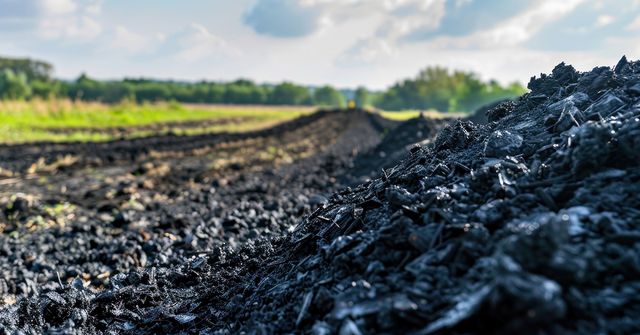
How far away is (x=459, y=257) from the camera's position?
2350mm

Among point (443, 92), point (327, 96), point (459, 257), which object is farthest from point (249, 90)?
point (459, 257)

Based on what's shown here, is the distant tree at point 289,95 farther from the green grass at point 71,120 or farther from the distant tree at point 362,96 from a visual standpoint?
the green grass at point 71,120

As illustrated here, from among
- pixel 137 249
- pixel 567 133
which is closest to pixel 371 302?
pixel 567 133

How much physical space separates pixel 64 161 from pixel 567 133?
13.4 metres

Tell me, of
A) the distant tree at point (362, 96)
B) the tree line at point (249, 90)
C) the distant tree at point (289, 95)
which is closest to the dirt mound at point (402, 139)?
the tree line at point (249, 90)

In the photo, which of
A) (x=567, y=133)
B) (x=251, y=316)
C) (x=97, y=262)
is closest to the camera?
(x=251, y=316)

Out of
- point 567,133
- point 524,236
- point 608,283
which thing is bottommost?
point 608,283

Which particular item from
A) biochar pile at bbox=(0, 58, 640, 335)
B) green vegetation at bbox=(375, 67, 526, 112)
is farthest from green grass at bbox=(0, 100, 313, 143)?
green vegetation at bbox=(375, 67, 526, 112)

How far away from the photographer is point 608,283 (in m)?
2.06

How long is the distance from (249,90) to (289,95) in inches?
411

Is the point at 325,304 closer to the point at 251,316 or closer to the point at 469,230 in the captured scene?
the point at 251,316

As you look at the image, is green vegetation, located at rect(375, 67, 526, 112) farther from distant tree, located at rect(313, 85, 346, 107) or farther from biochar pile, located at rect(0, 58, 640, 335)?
biochar pile, located at rect(0, 58, 640, 335)

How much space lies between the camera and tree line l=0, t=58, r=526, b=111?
72.9 m

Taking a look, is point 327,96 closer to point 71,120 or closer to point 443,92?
point 443,92
